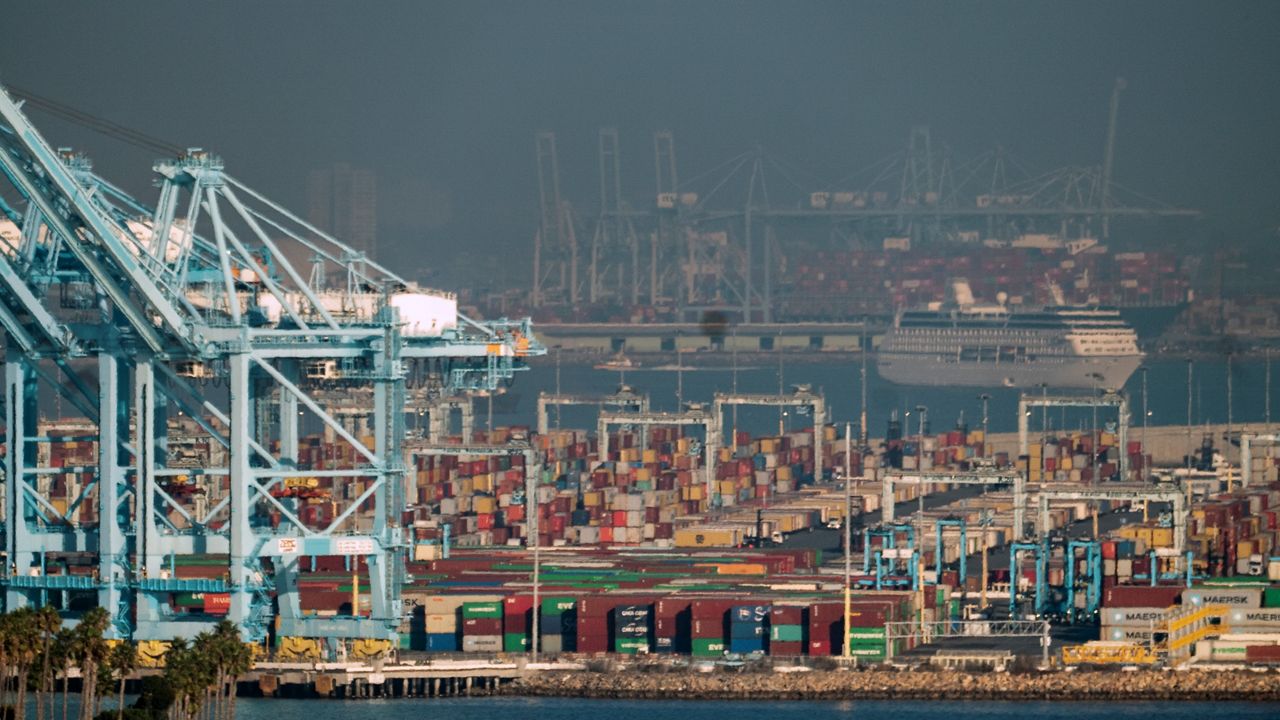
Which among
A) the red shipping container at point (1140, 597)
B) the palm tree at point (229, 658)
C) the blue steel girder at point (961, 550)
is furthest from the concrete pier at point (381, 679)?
the blue steel girder at point (961, 550)

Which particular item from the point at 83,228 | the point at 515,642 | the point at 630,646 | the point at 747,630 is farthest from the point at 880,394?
the point at 83,228

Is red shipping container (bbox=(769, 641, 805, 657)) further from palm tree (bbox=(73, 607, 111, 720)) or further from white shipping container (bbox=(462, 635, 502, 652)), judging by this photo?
palm tree (bbox=(73, 607, 111, 720))

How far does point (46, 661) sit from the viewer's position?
74.7 ft

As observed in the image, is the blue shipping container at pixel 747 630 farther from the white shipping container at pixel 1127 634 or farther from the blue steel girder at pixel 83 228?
the blue steel girder at pixel 83 228

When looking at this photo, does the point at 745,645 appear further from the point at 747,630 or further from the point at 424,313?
the point at 424,313

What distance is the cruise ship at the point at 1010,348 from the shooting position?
320ft

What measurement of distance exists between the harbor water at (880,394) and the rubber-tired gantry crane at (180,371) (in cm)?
3994

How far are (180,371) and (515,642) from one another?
4.57 m

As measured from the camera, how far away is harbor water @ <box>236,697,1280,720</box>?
26641 mm

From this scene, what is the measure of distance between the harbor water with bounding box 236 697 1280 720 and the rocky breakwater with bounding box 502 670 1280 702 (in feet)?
0.69

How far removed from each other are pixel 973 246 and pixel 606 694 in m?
105

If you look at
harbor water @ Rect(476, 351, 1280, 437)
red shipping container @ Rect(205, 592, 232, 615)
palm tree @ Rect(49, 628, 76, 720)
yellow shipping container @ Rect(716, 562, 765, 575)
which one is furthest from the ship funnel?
palm tree @ Rect(49, 628, 76, 720)

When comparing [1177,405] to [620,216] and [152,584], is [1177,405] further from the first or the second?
[152,584]

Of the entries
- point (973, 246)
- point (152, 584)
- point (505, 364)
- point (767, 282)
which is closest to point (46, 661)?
point (152, 584)
